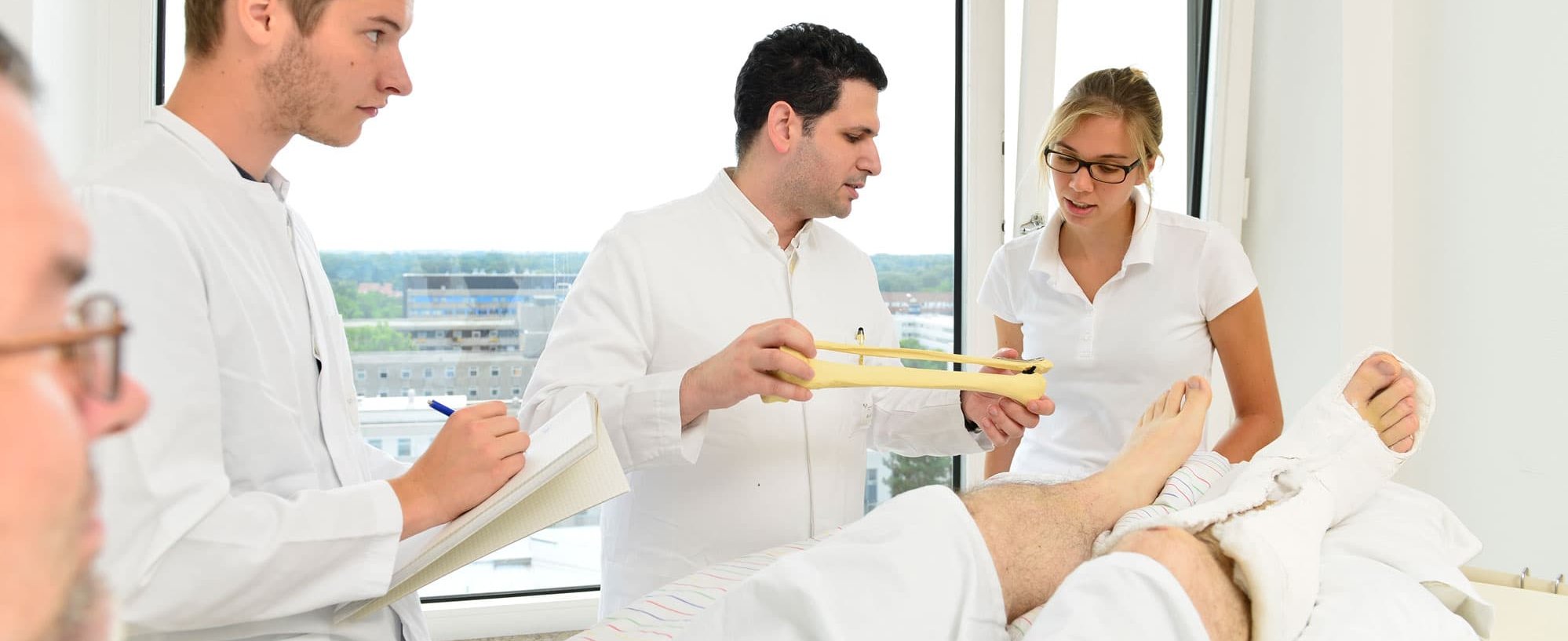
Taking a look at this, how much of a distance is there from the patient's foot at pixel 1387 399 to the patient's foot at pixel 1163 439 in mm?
246

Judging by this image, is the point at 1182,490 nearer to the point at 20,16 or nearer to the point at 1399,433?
the point at 1399,433

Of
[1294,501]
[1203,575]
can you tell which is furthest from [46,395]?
[1294,501]

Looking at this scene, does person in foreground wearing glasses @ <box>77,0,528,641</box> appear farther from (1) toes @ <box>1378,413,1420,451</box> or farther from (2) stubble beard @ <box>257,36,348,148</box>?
(1) toes @ <box>1378,413,1420,451</box>

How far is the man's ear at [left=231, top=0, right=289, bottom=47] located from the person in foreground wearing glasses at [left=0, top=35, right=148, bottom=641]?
0.91 m

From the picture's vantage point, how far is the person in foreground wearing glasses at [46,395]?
0.19 m

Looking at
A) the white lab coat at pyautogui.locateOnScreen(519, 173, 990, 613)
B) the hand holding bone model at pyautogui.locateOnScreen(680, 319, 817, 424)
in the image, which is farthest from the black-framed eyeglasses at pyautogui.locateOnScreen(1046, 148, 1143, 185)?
the hand holding bone model at pyautogui.locateOnScreen(680, 319, 817, 424)

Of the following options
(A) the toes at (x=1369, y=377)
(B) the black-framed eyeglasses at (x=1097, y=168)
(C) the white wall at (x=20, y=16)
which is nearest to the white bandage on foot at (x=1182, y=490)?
(A) the toes at (x=1369, y=377)

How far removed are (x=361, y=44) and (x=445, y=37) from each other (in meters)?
1.44

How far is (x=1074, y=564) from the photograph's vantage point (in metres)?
1.32

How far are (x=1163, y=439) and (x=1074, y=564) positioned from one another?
0.40m

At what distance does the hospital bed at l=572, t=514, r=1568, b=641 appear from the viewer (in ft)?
3.99

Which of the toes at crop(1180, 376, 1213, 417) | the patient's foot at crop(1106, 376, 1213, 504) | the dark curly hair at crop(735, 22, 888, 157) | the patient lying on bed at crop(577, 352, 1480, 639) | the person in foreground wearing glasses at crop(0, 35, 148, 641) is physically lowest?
the patient lying on bed at crop(577, 352, 1480, 639)

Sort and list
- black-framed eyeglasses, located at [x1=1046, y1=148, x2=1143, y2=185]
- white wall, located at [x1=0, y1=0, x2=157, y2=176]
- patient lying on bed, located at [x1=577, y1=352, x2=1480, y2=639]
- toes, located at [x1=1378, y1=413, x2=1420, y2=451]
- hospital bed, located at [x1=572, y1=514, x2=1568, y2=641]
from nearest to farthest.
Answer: patient lying on bed, located at [x1=577, y1=352, x2=1480, y2=639] < hospital bed, located at [x1=572, y1=514, x2=1568, y2=641] < toes, located at [x1=1378, y1=413, x2=1420, y2=451] < black-framed eyeglasses, located at [x1=1046, y1=148, x2=1143, y2=185] < white wall, located at [x1=0, y1=0, x2=157, y2=176]

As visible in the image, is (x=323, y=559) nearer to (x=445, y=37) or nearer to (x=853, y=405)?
(x=853, y=405)
